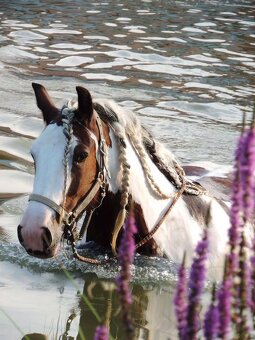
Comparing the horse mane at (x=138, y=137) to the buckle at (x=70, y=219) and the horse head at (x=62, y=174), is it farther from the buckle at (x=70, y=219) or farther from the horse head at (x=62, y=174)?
the buckle at (x=70, y=219)

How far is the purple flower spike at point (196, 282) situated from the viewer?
6.52 feet

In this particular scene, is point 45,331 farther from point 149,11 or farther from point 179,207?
point 149,11

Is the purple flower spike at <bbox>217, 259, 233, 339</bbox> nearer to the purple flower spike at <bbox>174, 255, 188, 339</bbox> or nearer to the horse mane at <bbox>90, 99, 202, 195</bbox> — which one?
the purple flower spike at <bbox>174, 255, 188, 339</bbox>

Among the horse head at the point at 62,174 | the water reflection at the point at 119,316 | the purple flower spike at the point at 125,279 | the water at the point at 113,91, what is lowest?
the water at the point at 113,91

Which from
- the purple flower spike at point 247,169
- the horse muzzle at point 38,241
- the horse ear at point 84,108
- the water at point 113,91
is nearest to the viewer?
the purple flower spike at point 247,169

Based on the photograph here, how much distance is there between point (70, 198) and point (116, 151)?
0.43m

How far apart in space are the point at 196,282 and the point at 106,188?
2883 mm

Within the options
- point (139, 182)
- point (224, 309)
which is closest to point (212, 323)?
point (224, 309)

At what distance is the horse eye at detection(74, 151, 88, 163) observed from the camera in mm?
4648

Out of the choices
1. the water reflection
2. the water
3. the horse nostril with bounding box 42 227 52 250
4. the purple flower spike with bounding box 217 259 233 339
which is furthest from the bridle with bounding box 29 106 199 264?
the purple flower spike with bounding box 217 259 233 339

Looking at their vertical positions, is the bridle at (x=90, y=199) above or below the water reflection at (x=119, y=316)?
above

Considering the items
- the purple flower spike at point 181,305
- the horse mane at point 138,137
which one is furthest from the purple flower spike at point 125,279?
the horse mane at point 138,137

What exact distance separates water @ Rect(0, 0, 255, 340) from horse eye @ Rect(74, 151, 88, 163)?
692 mm

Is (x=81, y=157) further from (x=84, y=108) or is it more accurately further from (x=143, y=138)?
(x=143, y=138)
